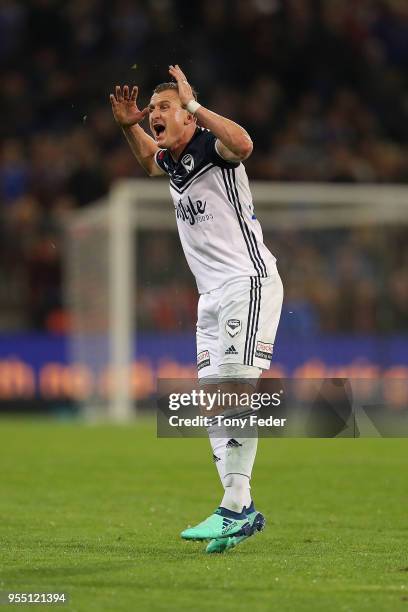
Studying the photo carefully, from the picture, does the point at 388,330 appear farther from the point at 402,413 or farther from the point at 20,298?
the point at 20,298

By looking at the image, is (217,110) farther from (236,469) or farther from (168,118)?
(236,469)

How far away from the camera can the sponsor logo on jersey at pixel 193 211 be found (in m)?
6.95

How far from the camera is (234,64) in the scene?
24219 mm

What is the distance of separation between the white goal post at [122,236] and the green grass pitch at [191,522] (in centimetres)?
437

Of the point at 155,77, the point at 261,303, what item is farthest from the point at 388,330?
the point at 261,303

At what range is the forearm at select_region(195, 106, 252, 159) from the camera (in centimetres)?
650

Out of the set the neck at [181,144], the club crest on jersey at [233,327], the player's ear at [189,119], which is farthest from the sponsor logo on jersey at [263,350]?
the player's ear at [189,119]

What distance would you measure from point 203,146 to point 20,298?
42.2ft

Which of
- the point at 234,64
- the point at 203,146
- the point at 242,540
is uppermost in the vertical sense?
the point at 234,64

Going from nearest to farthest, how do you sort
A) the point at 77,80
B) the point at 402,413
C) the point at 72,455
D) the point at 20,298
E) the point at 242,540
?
1. the point at 242,540
2. the point at 72,455
3. the point at 402,413
4. the point at 20,298
5. the point at 77,80

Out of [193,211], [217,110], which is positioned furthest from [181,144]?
[217,110]

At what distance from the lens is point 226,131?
6512 mm

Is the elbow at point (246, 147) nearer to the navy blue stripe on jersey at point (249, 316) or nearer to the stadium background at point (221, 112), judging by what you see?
the navy blue stripe on jersey at point (249, 316)

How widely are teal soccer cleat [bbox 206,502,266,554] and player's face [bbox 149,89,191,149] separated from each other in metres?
1.95
